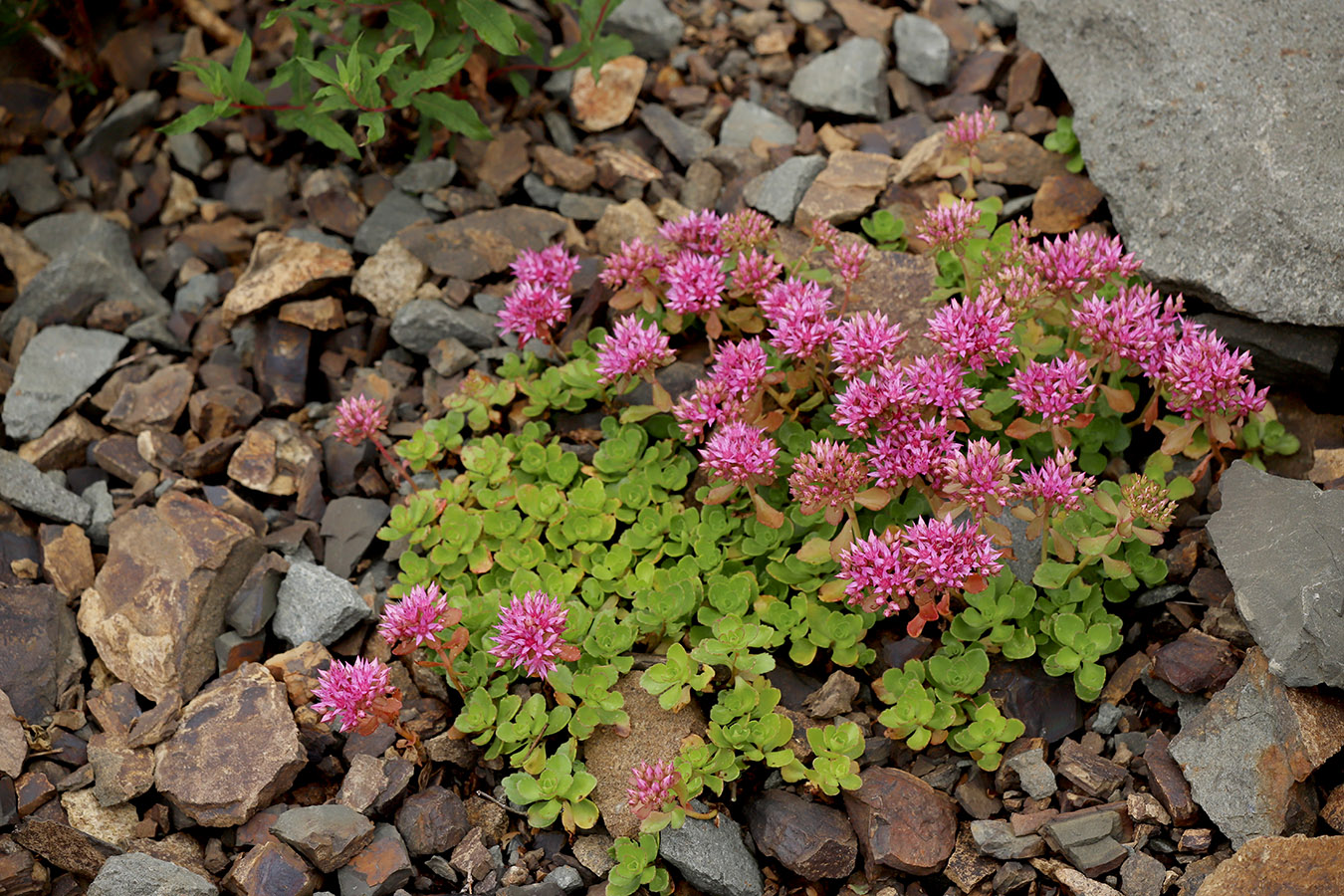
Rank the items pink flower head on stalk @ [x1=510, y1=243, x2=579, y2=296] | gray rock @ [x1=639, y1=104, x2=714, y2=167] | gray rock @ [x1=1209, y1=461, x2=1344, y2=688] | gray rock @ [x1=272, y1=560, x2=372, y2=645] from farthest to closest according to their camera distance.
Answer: gray rock @ [x1=639, y1=104, x2=714, y2=167]
pink flower head on stalk @ [x1=510, y1=243, x2=579, y2=296]
gray rock @ [x1=272, y1=560, x2=372, y2=645]
gray rock @ [x1=1209, y1=461, x2=1344, y2=688]

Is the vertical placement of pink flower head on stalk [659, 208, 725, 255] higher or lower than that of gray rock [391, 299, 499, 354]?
higher

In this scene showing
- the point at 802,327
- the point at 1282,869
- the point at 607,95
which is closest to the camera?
the point at 1282,869

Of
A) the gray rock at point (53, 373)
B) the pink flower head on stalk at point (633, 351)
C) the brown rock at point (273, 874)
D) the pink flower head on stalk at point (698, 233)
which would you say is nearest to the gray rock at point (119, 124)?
the gray rock at point (53, 373)

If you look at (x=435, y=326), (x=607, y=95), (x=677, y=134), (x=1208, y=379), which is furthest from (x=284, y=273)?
(x=1208, y=379)

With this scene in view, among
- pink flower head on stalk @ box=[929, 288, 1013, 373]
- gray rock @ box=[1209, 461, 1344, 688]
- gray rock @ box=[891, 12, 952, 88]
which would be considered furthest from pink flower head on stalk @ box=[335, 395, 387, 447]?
gray rock @ box=[891, 12, 952, 88]

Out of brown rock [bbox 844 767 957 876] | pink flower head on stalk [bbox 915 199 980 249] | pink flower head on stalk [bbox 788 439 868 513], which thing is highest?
pink flower head on stalk [bbox 915 199 980 249]

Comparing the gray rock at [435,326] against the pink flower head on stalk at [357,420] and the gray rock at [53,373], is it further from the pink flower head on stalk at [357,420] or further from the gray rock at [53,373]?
the gray rock at [53,373]

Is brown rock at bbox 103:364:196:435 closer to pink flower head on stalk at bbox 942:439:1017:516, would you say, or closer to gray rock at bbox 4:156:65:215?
gray rock at bbox 4:156:65:215

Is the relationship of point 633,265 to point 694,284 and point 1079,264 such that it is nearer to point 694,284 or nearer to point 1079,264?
point 694,284
